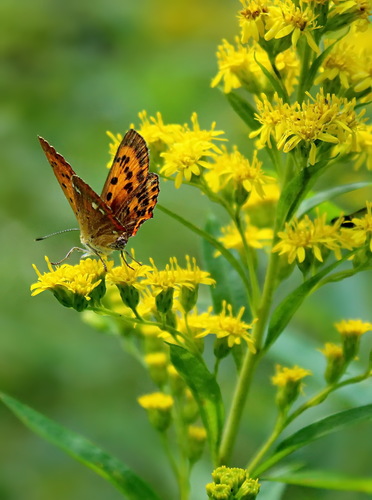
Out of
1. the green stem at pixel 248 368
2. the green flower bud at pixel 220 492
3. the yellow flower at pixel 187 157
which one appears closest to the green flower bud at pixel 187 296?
the green stem at pixel 248 368

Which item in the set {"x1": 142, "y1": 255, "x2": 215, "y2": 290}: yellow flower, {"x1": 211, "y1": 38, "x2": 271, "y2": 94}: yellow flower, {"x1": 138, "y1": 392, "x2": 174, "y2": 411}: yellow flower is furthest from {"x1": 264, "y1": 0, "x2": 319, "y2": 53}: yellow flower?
{"x1": 138, "y1": 392, "x2": 174, "y2": 411}: yellow flower

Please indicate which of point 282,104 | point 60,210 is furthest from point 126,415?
point 282,104

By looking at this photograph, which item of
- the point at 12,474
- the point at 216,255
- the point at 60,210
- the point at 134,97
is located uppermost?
the point at 134,97

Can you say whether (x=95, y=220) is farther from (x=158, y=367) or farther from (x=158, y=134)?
(x=158, y=367)

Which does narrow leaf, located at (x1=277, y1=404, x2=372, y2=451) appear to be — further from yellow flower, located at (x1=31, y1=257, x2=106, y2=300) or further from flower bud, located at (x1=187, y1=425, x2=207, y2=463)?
yellow flower, located at (x1=31, y1=257, x2=106, y2=300)

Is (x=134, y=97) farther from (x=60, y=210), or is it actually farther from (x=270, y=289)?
(x=270, y=289)
